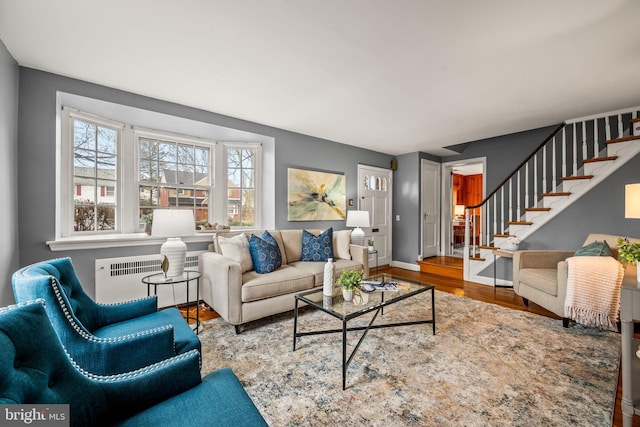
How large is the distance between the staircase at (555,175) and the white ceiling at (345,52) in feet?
1.52

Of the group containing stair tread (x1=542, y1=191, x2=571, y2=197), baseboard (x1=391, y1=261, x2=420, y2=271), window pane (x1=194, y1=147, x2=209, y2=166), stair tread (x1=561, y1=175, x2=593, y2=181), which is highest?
window pane (x1=194, y1=147, x2=209, y2=166)

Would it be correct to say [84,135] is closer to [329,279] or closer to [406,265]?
[329,279]

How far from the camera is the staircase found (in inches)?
137

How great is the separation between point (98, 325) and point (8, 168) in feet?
5.37

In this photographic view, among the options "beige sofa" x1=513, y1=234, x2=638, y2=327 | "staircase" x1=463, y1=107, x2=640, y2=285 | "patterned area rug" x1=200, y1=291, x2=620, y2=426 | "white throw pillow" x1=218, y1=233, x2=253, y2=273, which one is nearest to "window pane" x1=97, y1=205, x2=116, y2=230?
"white throw pillow" x1=218, y1=233, x2=253, y2=273

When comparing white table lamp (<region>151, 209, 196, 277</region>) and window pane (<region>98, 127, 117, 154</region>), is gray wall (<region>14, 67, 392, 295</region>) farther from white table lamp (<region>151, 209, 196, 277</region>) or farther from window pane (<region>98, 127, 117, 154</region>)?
→ white table lamp (<region>151, 209, 196, 277</region>)

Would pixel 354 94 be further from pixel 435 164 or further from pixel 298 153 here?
pixel 435 164

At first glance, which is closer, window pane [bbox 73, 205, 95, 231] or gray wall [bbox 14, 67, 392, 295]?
gray wall [bbox 14, 67, 392, 295]

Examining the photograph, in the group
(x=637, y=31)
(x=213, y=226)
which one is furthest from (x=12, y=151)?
(x=637, y=31)

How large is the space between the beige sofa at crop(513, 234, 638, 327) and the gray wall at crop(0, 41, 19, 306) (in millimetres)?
4749

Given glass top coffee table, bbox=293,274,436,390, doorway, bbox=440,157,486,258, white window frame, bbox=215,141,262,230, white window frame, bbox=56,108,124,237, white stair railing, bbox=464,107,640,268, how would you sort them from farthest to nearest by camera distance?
doorway, bbox=440,157,486,258
white window frame, bbox=215,141,262,230
white stair railing, bbox=464,107,640,268
white window frame, bbox=56,108,124,237
glass top coffee table, bbox=293,274,436,390

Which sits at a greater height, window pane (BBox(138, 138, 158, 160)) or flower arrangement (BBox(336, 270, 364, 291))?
window pane (BBox(138, 138, 158, 160))

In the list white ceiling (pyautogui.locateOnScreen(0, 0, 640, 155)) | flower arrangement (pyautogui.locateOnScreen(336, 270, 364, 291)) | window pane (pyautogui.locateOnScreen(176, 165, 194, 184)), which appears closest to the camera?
white ceiling (pyautogui.locateOnScreen(0, 0, 640, 155))

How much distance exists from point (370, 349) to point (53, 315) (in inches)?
79.6
